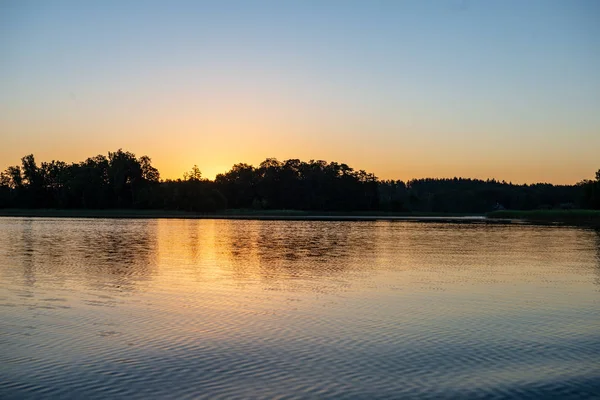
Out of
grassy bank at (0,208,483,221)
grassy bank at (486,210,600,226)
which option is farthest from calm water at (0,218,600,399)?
grassy bank at (0,208,483,221)

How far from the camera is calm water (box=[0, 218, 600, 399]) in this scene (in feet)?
35.9

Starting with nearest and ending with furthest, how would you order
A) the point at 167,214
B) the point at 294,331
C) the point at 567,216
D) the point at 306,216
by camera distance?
the point at 294,331 → the point at 567,216 → the point at 167,214 → the point at 306,216

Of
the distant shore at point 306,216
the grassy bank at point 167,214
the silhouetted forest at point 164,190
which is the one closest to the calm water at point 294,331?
the distant shore at point 306,216

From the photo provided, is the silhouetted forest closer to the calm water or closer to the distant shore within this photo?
the distant shore

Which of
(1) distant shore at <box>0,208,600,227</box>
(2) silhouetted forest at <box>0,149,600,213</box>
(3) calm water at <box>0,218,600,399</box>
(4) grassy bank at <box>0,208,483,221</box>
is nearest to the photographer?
(3) calm water at <box>0,218,600,399</box>

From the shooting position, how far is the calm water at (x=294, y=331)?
1095 centimetres

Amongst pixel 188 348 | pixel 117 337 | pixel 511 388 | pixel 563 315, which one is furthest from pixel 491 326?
pixel 117 337

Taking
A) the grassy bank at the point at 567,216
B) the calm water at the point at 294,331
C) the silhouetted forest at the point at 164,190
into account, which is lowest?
the calm water at the point at 294,331

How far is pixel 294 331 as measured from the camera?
1545cm

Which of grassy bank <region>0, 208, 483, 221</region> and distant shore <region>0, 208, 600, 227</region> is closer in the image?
distant shore <region>0, 208, 600, 227</region>

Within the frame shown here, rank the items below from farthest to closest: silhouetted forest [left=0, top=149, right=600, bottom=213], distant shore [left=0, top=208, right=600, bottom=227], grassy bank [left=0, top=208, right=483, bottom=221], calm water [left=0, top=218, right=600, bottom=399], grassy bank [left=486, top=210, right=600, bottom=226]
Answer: silhouetted forest [left=0, top=149, right=600, bottom=213], grassy bank [left=0, top=208, right=483, bottom=221], distant shore [left=0, top=208, right=600, bottom=227], grassy bank [left=486, top=210, right=600, bottom=226], calm water [left=0, top=218, right=600, bottom=399]

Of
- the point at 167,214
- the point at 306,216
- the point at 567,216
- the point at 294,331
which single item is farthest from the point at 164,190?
the point at 294,331

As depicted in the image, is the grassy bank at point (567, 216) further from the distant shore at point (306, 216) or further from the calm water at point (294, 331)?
the calm water at point (294, 331)

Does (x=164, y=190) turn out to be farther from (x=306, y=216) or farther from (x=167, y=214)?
(x=306, y=216)
